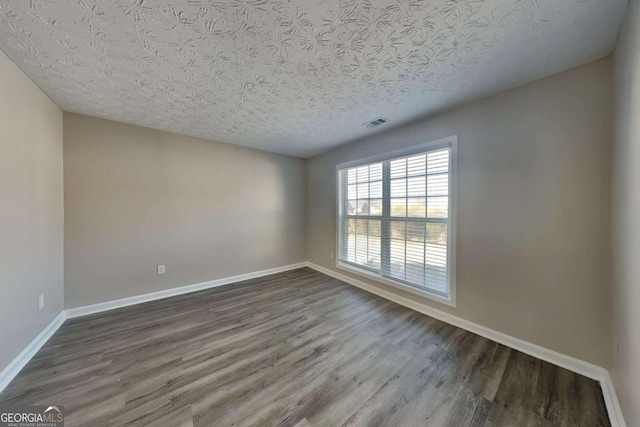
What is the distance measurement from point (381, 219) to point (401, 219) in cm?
36

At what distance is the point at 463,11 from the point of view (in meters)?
1.21

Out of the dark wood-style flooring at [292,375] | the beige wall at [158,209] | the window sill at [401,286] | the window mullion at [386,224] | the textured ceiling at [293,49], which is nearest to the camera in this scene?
the textured ceiling at [293,49]

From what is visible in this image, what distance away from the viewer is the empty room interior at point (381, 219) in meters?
1.29

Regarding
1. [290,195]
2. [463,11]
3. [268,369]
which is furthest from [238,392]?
[290,195]

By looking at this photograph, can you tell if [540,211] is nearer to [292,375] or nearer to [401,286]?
[401,286]

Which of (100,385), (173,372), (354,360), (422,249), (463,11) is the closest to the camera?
(463,11)

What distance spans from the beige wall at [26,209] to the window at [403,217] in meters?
3.53

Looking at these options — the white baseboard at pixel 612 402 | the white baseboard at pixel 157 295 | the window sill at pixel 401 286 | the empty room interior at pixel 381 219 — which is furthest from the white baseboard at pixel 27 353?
the white baseboard at pixel 612 402

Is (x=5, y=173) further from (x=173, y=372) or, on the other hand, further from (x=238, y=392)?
(x=238, y=392)

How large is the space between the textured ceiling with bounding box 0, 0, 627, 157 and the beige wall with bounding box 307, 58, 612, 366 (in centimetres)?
24

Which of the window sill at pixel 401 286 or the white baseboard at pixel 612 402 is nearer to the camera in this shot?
the white baseboard at pixel 612 402

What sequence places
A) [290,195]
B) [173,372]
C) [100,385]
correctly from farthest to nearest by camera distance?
[290,195] < [173,372] < [100,385]

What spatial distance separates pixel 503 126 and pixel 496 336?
2.03 meters

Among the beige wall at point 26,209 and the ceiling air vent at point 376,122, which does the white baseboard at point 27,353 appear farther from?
the ceiling air vent at point 376,122
